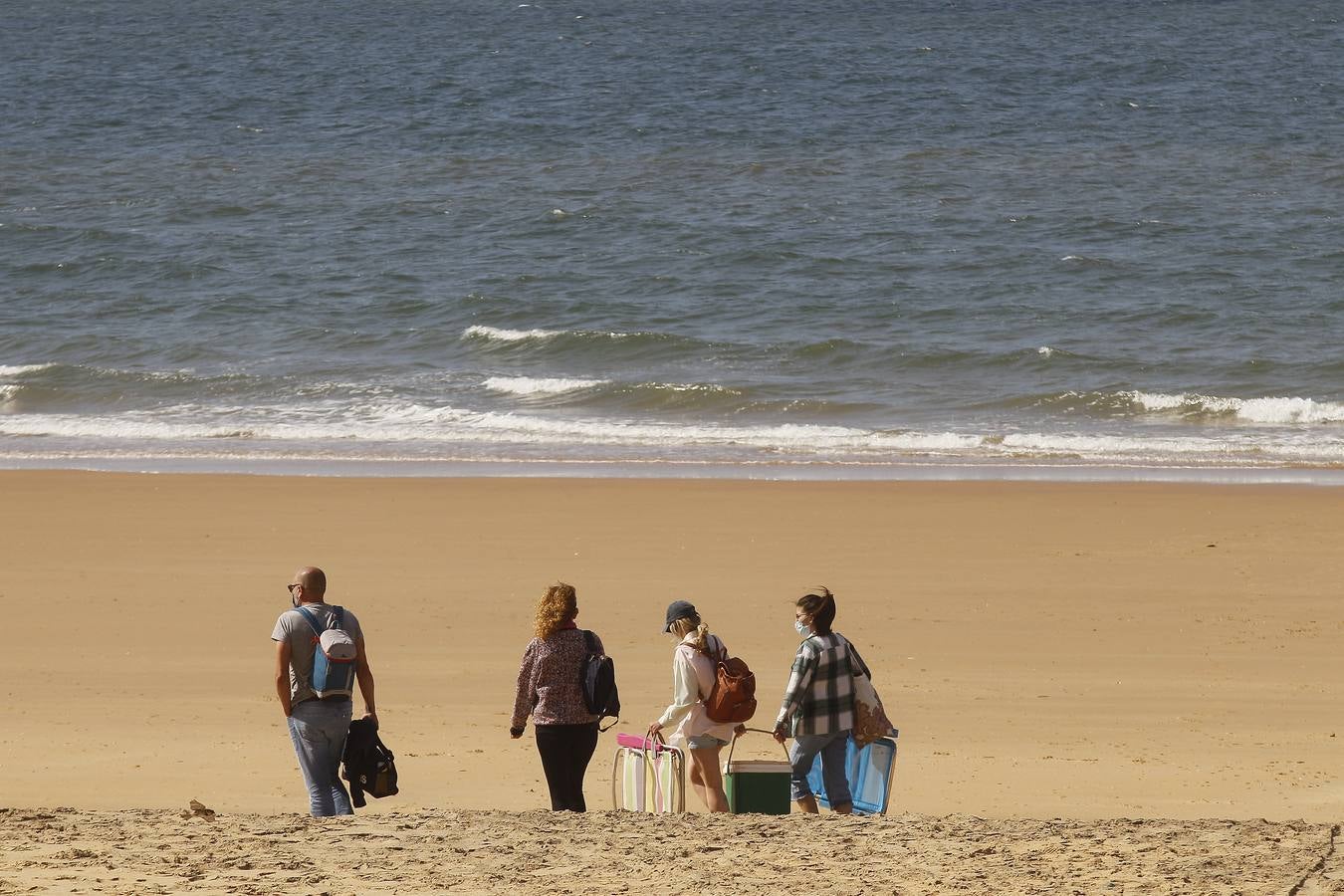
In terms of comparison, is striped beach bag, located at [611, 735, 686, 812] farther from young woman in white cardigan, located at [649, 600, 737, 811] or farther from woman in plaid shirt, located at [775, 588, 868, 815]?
woman in plaid shirt, located at [775, 588, 868, 815]

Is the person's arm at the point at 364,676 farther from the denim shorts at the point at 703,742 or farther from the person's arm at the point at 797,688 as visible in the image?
the person's arm at the point at 797,688

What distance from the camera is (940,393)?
21.6 metres

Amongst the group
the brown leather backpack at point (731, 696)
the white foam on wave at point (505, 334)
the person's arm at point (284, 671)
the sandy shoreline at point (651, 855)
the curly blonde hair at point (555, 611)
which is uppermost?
the white foam on wave at point (505, 334)

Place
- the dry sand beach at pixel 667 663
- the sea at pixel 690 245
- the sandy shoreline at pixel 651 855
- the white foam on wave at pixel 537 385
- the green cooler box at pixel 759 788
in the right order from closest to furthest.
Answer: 1. the sandy shoreline at pixel 651 855
2. the dry sand beach at pixel 667 663
3. the green cooler box at pixel 759 788
4. the sea at pixel 690 245
5. the white foam on wave at pixel 537 385

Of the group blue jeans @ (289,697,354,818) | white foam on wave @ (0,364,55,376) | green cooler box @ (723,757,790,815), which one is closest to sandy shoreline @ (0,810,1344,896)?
blue jeans @ (289,697,354,818)

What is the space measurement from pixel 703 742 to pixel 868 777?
2.49 ft

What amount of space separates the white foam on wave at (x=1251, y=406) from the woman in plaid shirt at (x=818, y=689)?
1498 cm

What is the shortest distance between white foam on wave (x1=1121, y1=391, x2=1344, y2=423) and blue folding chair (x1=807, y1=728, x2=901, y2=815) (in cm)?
1474

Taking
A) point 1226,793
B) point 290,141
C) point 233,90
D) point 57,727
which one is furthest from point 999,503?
point 233,90

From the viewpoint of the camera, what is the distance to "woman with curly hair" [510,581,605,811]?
650 centimetres

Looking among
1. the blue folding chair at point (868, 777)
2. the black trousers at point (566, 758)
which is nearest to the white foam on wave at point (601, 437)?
the blue folding chair at point (868, 777)

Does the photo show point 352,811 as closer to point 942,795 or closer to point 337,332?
point 942,795

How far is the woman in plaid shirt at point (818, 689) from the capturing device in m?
6.53

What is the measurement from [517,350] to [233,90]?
81.5 feet
